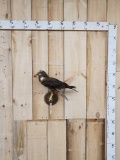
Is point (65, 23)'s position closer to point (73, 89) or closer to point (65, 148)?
point (73, 89)

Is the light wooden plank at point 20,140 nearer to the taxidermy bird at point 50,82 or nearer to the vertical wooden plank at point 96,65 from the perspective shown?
the taxidermy bird at point 50,82

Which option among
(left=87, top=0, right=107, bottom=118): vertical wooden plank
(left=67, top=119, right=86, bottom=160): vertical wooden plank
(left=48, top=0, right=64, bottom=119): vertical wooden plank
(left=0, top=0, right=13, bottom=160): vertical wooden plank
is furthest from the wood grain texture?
(left=67, top=119, right=86, bottom=160): vertical wooden plank

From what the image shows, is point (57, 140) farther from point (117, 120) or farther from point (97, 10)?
point (97, 10)

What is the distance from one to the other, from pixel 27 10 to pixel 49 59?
0.94 feet

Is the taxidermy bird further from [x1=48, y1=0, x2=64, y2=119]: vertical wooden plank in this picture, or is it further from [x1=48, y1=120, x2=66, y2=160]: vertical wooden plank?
[x1=48, y1=120, x2=66, y2=160]: vertical wooden plank

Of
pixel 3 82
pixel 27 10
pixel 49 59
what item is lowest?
pixel 3 82

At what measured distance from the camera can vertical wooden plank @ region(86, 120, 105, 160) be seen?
4.53 ft

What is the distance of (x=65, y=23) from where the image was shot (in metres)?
1.32

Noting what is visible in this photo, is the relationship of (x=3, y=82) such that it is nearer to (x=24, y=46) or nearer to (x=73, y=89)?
(x=24, y=46)

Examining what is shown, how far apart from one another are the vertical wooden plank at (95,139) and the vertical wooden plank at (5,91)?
44 centimetres

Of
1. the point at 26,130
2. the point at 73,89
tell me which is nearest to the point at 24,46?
the point at 73,89

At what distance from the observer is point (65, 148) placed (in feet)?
4.52

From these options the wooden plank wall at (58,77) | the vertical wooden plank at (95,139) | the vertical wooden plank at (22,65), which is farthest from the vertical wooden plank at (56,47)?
the vertical wooden plank at (95,139)

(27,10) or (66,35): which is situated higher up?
(27,10)
